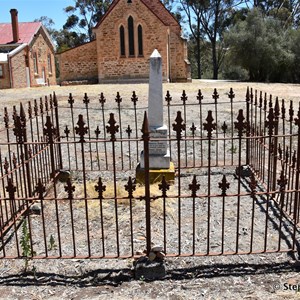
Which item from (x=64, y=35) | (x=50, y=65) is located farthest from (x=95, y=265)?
(x=64, y=35)

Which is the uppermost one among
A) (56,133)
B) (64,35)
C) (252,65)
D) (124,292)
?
(64,35)

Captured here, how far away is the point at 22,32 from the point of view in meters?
33.6

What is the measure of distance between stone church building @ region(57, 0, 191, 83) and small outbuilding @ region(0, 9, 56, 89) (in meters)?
4.26

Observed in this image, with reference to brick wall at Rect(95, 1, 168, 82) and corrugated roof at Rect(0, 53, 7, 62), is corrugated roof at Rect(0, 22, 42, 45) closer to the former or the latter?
corrugated roof at Rect(0, 53, 7, 62)

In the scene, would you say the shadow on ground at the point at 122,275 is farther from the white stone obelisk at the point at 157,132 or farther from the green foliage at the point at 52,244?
the white stone obelisk at the point at 157,132

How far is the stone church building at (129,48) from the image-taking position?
2680cm

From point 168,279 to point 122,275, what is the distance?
478mm

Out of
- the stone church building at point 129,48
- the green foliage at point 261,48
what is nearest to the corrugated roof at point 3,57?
the stone church building at point 129,48

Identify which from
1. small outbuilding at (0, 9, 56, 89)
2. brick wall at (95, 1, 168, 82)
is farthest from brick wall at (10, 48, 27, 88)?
brick wall at (95, 1, 168, 82)

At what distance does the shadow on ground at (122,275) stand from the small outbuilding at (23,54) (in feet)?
91.1

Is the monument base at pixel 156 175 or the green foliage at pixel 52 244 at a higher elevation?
the monument base at pixel 156 175

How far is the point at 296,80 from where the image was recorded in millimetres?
30000

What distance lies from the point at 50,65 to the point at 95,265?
121ft

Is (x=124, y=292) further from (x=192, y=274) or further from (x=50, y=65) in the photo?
(x=50, y=65)
